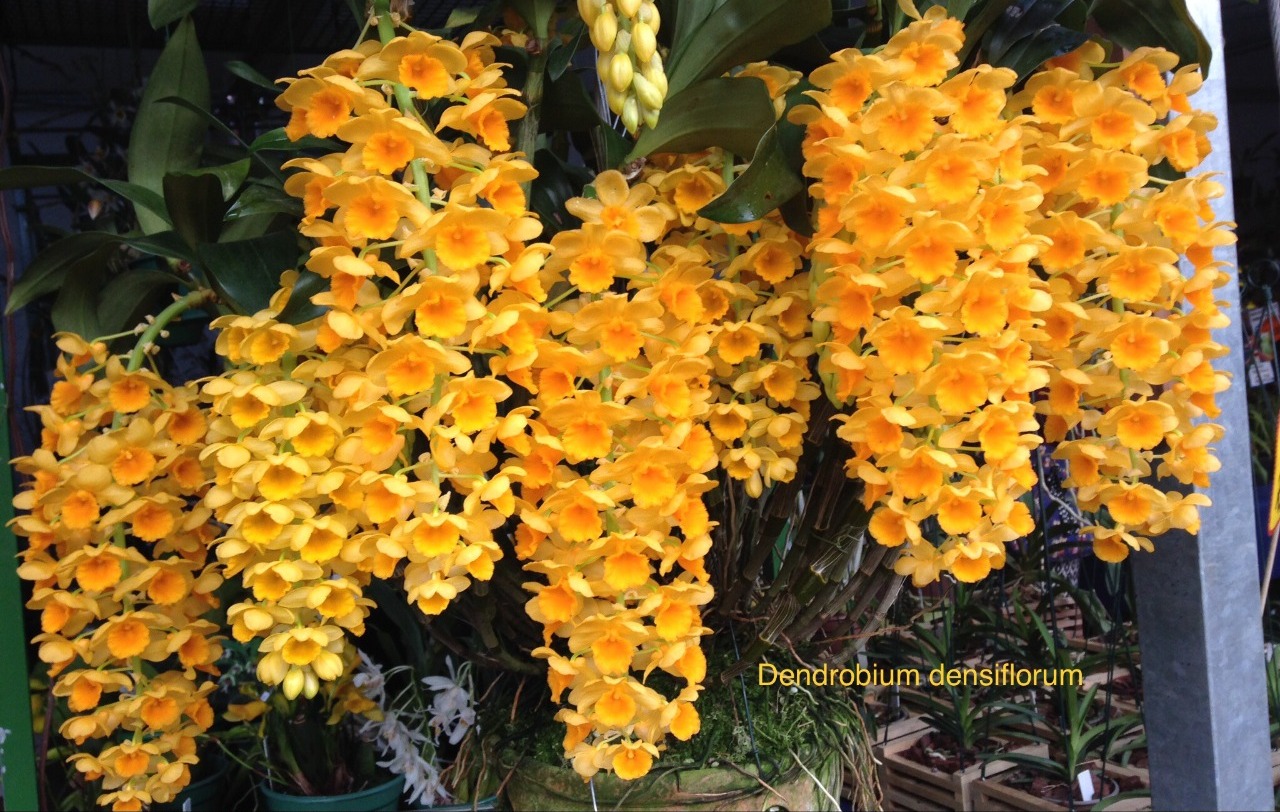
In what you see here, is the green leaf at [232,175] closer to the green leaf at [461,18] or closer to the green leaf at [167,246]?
the green leaf at [167,246]

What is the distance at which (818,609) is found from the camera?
2.76 feet

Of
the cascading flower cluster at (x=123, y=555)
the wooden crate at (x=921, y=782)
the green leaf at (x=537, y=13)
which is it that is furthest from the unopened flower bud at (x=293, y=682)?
the wooden crate at (x=921, y=782)

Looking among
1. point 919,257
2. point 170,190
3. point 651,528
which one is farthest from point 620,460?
point 170,190

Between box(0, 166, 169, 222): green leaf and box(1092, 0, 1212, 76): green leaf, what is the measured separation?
869 mm

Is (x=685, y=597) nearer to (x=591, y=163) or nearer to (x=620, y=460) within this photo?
(x=620, y=460)

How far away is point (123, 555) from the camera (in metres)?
0.76

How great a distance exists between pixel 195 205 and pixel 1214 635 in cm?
86

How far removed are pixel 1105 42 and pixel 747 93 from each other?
1.07ft

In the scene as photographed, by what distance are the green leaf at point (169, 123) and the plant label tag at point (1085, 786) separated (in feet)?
4.77

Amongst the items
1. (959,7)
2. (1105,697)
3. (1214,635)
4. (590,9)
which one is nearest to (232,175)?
(590,9)

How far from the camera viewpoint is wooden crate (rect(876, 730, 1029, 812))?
60.1 inches

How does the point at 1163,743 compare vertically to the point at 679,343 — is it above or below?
below

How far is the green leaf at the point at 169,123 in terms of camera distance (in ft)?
3.03

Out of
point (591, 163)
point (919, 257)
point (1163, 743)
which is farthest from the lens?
point (591, 163)
